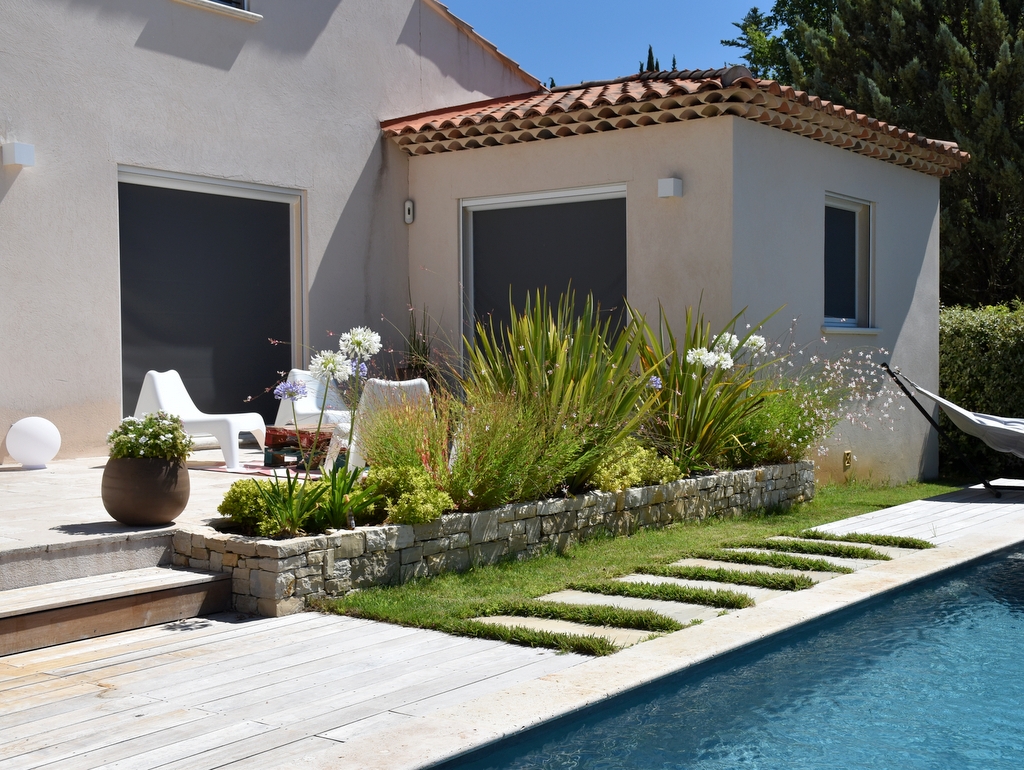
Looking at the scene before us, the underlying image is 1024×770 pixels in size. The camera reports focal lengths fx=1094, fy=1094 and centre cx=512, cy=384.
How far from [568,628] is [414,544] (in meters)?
1.21

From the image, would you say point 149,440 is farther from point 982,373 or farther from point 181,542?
point 982,373

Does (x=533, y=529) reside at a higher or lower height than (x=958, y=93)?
lower

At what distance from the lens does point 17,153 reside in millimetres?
8406

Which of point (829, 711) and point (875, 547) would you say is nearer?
point (829, 711)

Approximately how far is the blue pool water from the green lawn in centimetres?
53

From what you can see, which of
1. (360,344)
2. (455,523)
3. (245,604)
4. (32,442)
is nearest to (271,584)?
(245,604)

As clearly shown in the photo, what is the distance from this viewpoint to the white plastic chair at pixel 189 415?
8578 millimetres

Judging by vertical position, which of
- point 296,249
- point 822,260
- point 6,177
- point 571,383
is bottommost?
point 571,383

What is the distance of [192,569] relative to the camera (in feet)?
18.6

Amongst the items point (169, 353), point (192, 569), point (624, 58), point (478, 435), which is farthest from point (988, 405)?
point (624, 58)

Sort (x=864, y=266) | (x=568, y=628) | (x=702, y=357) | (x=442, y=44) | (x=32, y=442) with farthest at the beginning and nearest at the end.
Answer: (x=442, y=44) → (x=864, y=266) → (x=702, y=357) → (x=32, y=442) → (x=568, y=628)

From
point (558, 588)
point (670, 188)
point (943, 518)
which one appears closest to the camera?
point (558, 588)

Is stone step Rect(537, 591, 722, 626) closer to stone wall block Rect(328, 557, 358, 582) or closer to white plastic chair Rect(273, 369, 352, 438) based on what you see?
stone wall block Rect(328, 557, 358, 582)

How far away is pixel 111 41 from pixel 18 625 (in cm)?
598
